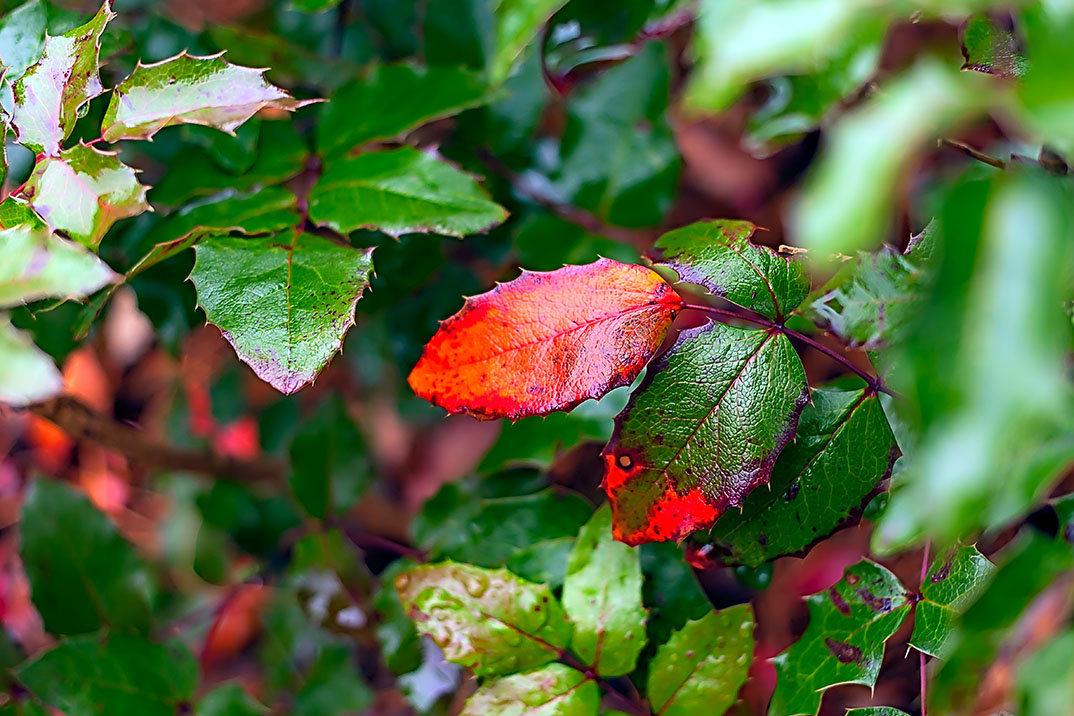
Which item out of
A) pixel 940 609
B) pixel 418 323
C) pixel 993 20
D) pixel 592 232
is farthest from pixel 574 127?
pixel 940 609

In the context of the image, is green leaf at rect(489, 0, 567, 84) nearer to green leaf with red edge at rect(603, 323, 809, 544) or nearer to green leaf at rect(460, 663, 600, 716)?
green leaf with red edge at rect(603, 323, 809, 544)

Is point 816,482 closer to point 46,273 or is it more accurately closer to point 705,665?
point 705,665

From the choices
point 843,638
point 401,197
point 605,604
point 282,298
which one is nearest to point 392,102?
point 401,197

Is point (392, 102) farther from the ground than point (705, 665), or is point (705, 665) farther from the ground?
point (392, 102)

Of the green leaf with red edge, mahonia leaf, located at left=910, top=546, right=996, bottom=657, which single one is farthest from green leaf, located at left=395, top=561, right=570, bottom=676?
mahonia leaf, located at left=910, top=546, right=996, bottom=657

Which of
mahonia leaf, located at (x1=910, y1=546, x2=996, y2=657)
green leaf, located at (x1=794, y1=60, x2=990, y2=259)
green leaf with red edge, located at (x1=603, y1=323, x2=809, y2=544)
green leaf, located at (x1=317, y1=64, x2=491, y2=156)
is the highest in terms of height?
green leaf, located at (x1=794, y1=60, x2=990, y2=259)
